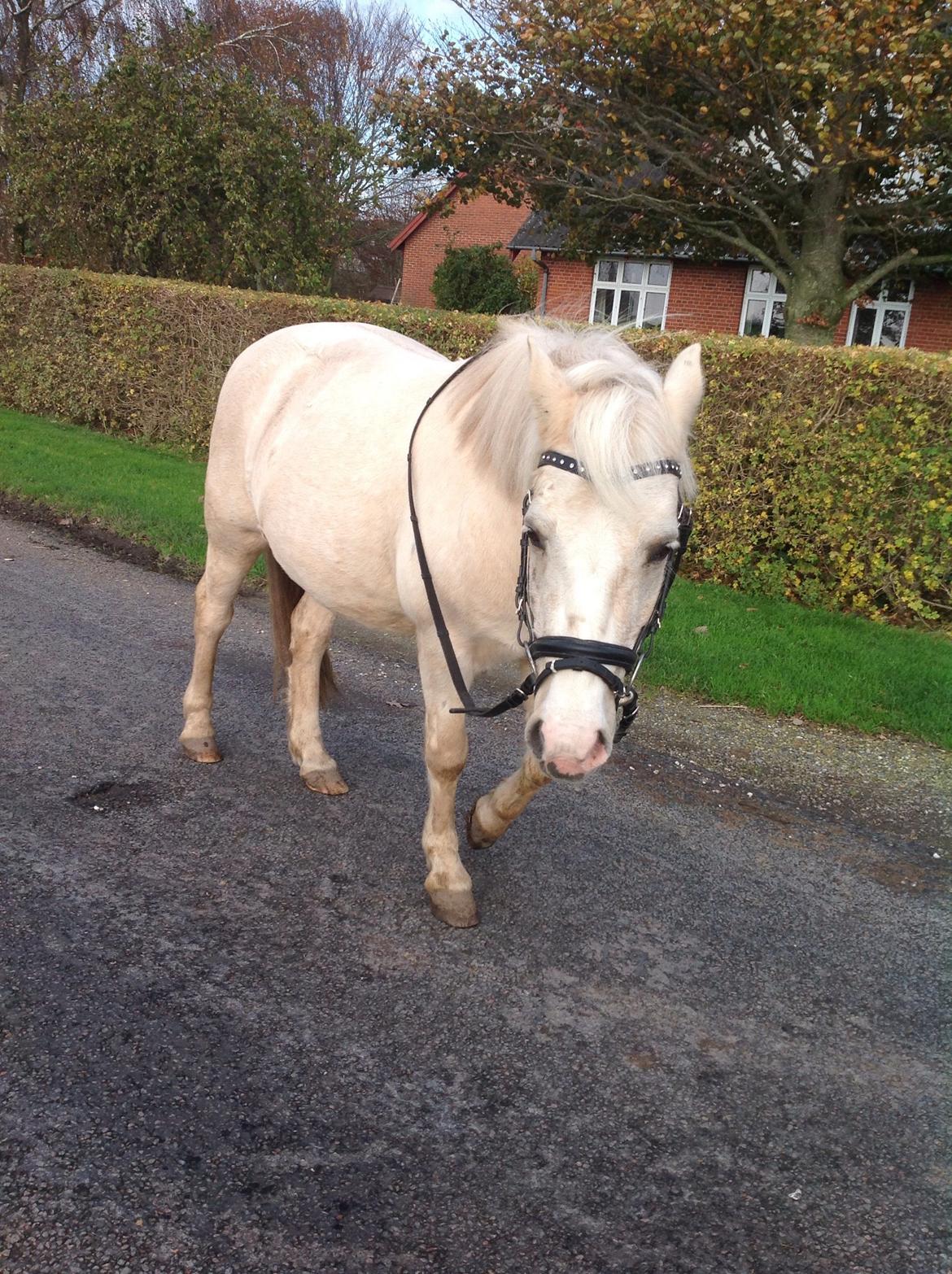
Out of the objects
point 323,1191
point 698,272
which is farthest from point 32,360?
point 698,272

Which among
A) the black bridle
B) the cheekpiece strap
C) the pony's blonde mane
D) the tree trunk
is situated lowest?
the black bridle

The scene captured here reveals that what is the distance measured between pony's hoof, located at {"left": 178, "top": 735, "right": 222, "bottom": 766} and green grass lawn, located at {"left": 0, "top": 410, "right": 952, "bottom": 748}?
266cm

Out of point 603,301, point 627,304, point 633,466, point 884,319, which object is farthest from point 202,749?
point 603,301

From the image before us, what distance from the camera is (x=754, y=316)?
24.1 metres

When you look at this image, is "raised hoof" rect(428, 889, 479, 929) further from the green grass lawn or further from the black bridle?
the green grass lawn

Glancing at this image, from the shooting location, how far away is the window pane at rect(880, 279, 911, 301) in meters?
20.5

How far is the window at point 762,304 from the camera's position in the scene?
23562 mm

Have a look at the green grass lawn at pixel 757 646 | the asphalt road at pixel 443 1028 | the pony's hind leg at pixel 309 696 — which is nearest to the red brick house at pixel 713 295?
the green grass lawn at pixel 757 646

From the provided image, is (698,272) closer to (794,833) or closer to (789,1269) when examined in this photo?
(794,833)

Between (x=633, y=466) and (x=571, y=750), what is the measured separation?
2.21 feet

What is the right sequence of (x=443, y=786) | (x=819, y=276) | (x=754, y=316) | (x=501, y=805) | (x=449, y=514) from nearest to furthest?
(x=449, y=514) → (x=443, y=786) → (x=501, y=805) → (x=819, y=276) → (x=754, y=316)

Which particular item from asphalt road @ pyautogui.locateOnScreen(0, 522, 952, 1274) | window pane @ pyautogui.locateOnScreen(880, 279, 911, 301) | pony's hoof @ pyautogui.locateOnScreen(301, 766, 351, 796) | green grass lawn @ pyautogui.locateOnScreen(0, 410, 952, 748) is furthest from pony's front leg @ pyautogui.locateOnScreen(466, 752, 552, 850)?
window pane @ pyautogui.locateOnScreen(880, 279, 911, 301)

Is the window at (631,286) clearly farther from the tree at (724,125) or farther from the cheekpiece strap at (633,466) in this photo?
the cheekpiece strap at (633,466)

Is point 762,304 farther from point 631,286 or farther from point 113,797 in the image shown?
point 113,797
